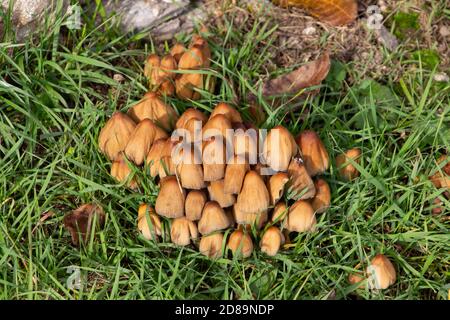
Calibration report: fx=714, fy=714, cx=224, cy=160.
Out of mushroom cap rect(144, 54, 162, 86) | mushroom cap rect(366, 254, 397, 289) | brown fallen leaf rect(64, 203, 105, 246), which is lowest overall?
mushroom cap rect(366, 254, 397, 289)

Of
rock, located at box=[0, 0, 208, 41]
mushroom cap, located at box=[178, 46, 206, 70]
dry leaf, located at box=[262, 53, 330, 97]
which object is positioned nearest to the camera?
mushroom cap, located at box=[178, 46, 206, 70]

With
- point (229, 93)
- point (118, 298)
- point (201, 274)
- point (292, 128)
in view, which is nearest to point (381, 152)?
point (292, 128)

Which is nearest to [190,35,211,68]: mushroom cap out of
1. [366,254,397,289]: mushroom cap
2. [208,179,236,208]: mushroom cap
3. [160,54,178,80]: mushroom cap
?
[160,54,178,80]: mushroom cap

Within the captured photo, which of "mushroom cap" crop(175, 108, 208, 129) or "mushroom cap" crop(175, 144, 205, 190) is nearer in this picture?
"mushroom cap" crop(175, 144, 205, 190)

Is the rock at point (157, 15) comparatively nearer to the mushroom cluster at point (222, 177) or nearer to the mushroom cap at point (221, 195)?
the mushroom cluster at point (222, 177)

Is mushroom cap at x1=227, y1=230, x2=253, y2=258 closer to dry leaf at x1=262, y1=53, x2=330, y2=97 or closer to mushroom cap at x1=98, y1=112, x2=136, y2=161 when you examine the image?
mushroom cap at x1=98, y1=112, x2=136, y2=161

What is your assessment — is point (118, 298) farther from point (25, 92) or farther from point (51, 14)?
point (51, 14)

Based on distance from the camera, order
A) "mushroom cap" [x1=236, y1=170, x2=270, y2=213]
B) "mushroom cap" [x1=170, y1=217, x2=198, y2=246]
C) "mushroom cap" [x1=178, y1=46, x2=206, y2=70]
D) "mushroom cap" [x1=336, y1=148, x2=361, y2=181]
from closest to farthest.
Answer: "mushroom cap" [x1=236, y1=170, x2=270, y2=213]
"mushroom cap" [x1=170, y1=217, x2=198, y2=246]
"mushroom cap" [x1=336, y1=148, x2=361, y2=181]
"mushroom cap" [x1=178, y1=46, x2=206, y2=70]
